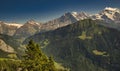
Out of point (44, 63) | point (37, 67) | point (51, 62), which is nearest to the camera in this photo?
point (37, 67)

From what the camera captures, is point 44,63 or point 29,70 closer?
point 29,70

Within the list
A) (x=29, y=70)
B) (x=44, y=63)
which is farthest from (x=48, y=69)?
(x=29, y=70)

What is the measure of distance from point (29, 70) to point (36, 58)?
1.94 metres

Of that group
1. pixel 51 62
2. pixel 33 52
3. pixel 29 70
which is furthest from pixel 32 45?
pixel 51 62

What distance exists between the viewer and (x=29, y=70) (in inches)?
1575

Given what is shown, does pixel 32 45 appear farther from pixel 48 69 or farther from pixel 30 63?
pixel 48 69

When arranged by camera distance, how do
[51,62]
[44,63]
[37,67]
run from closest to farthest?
[37,67]
[44,63]
[51,62]

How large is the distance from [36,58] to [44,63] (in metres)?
2.37

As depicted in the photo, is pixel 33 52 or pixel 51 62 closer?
pixel 33 52

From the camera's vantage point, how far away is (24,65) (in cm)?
4047

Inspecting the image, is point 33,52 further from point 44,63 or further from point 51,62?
point 51,62

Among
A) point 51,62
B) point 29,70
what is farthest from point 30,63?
point 51,62

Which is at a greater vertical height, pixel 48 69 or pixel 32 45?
pixel 32 45

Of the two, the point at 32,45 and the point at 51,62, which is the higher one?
the point at 32,45
